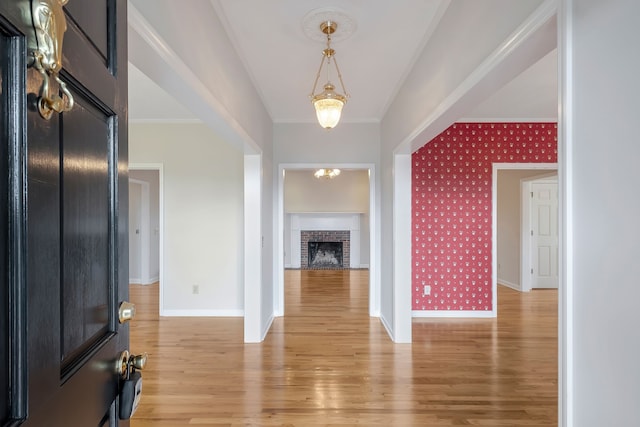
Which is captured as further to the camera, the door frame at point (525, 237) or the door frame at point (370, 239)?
the door frame at point (525, 237)

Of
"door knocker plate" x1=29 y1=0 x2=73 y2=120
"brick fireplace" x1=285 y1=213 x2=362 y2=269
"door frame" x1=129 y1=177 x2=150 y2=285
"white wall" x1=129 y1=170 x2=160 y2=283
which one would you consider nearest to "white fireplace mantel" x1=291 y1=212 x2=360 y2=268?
"brick fireplace" x1=285 y1=213 x2=362 y2=269

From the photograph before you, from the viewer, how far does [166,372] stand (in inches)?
118

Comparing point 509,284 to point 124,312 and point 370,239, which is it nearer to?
point 370,239

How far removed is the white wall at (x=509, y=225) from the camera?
627cm

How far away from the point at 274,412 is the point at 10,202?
2.32 metres

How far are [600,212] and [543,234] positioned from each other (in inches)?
247

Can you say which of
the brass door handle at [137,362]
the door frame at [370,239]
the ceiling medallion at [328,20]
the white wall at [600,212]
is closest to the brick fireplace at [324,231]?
the door frame at [370,239]

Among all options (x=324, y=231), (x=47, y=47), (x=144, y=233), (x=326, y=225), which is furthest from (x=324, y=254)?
(x=47, y=47)

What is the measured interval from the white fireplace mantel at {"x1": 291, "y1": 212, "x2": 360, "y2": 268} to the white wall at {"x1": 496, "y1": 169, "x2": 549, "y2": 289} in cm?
368

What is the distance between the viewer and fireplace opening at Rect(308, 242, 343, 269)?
950cm

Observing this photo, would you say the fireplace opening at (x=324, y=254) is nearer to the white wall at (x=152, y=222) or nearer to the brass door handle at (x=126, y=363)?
the white wall at (x=152, y=222)

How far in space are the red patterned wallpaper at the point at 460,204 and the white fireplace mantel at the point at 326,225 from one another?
4688mm

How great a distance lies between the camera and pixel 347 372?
2955 mm

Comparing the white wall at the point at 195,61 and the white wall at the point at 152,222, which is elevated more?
the white wall at the point at 195,61
